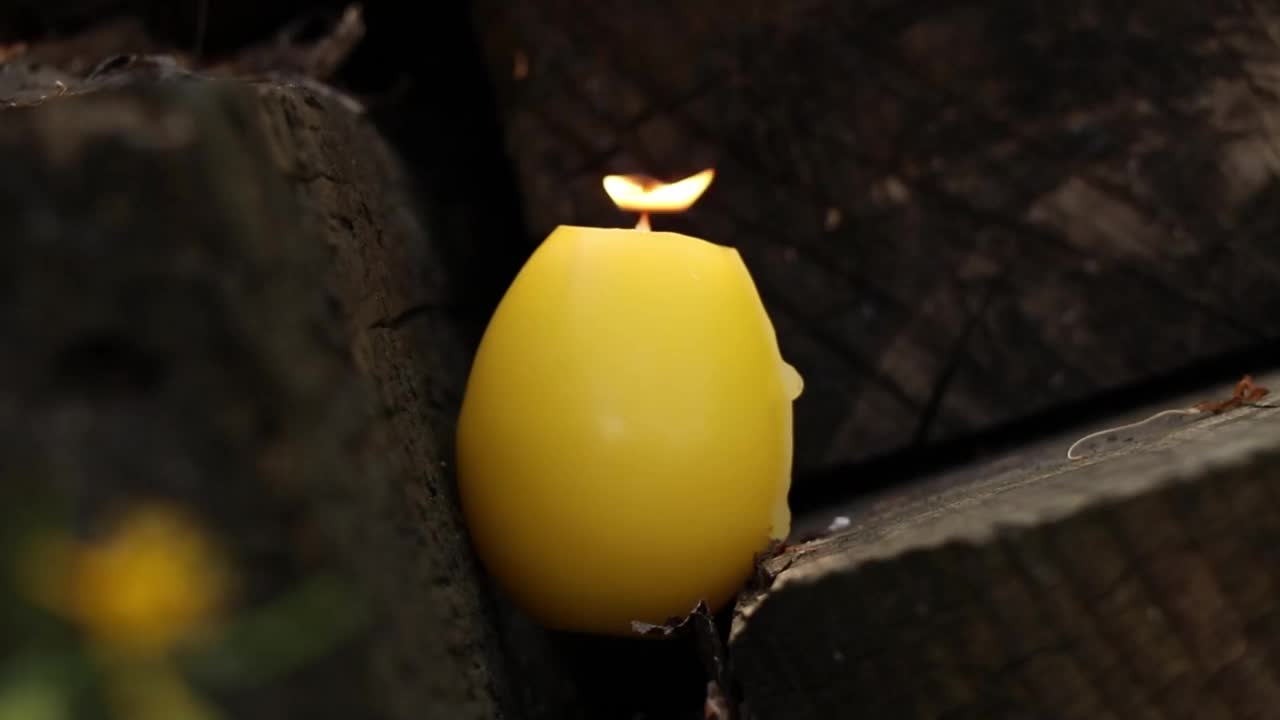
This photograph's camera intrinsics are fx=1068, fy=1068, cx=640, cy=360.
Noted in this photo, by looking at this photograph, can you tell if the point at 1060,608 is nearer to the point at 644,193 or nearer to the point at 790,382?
the point at 790,382

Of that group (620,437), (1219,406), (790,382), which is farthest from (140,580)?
(1219,406)

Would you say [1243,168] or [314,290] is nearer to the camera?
[314,290]

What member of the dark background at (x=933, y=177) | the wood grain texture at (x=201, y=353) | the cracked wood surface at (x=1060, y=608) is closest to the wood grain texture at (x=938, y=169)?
the dark background at (x=933, y=177)

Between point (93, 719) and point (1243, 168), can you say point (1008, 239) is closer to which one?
point (1243, 168)

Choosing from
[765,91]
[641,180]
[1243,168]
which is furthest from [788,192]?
[1243,168]

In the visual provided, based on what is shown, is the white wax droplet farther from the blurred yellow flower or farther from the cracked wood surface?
the blurred yellow flower

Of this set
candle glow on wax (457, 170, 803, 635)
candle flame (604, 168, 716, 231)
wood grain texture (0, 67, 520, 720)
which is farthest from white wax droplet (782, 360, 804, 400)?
wood grain texture (0, 67, 520, 720)
